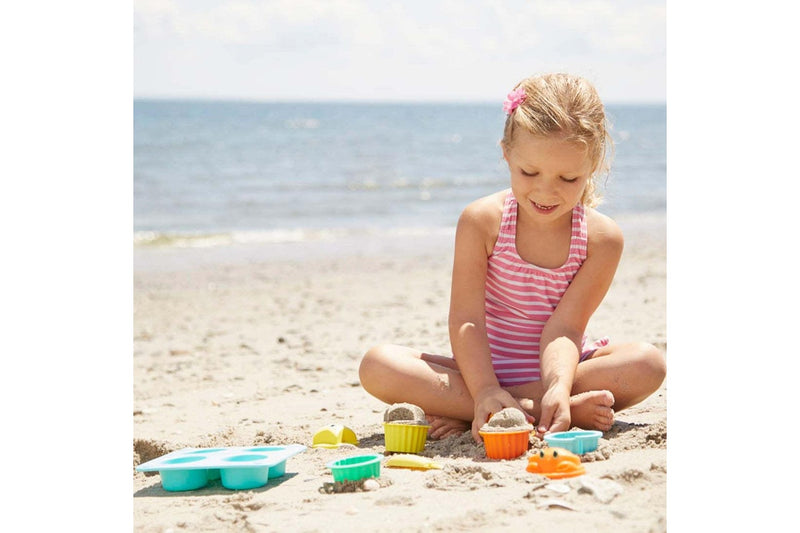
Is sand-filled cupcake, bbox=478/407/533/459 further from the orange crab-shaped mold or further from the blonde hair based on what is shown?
the blonde hair

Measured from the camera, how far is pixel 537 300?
3.14 metres

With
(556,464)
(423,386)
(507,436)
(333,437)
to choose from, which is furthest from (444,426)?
(556,464)

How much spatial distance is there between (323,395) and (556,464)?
1758 millimetres

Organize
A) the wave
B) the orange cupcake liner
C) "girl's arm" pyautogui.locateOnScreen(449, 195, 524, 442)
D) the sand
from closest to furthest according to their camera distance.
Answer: the sand, the orange cupcake liner, "girl's arm" pyautogui.locateOnScreen(449, 195, 524, 442), the wave

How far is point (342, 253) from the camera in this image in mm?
9172

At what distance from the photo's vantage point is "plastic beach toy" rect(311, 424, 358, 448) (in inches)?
117

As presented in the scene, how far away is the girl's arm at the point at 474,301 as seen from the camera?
2932 mm

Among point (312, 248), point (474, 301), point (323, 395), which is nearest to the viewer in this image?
point (474, 301)

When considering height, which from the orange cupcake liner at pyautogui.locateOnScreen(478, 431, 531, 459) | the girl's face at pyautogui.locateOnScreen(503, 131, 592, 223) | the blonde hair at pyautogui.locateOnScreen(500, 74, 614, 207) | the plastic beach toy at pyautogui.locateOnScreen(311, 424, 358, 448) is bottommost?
the plastic beach toy at pyautogui.locateOnScreen(311, 424, 358, 448)

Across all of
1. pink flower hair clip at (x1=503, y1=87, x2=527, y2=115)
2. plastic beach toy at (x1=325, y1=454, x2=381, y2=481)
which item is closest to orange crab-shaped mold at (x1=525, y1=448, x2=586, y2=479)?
plastic beach toy at (x1=325, y1=454, x2=381, y2=481)

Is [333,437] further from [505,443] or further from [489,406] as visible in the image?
[505,443]

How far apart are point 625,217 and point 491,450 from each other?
10.1m
